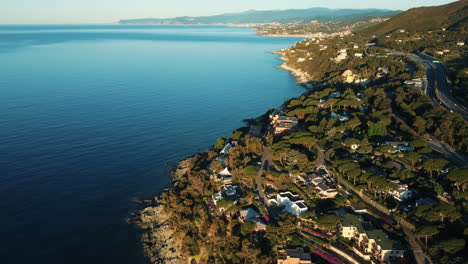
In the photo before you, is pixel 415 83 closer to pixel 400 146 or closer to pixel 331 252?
pixel 400 146

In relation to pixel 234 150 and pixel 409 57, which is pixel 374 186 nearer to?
pixel 234 150

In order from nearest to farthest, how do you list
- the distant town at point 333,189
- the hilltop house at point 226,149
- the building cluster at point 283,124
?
the distant town at point 333,189, the hilltop house at point 226,149, the building cluster at point 283,124

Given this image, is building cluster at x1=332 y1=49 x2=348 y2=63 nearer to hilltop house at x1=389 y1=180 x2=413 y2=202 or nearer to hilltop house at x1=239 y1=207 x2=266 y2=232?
hilltop house at x1=389 y1=180 x2=413 y2=202

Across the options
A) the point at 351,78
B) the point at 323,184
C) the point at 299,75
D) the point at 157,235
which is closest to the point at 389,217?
the point at 323,184

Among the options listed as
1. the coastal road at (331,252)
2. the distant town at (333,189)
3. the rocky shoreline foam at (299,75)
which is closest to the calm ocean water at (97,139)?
the rocky shoreline foam at (299,75)

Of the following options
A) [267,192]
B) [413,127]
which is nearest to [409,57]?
[413,127]

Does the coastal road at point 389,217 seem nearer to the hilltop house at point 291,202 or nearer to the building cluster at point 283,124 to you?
the hilltop house at point 291,202
